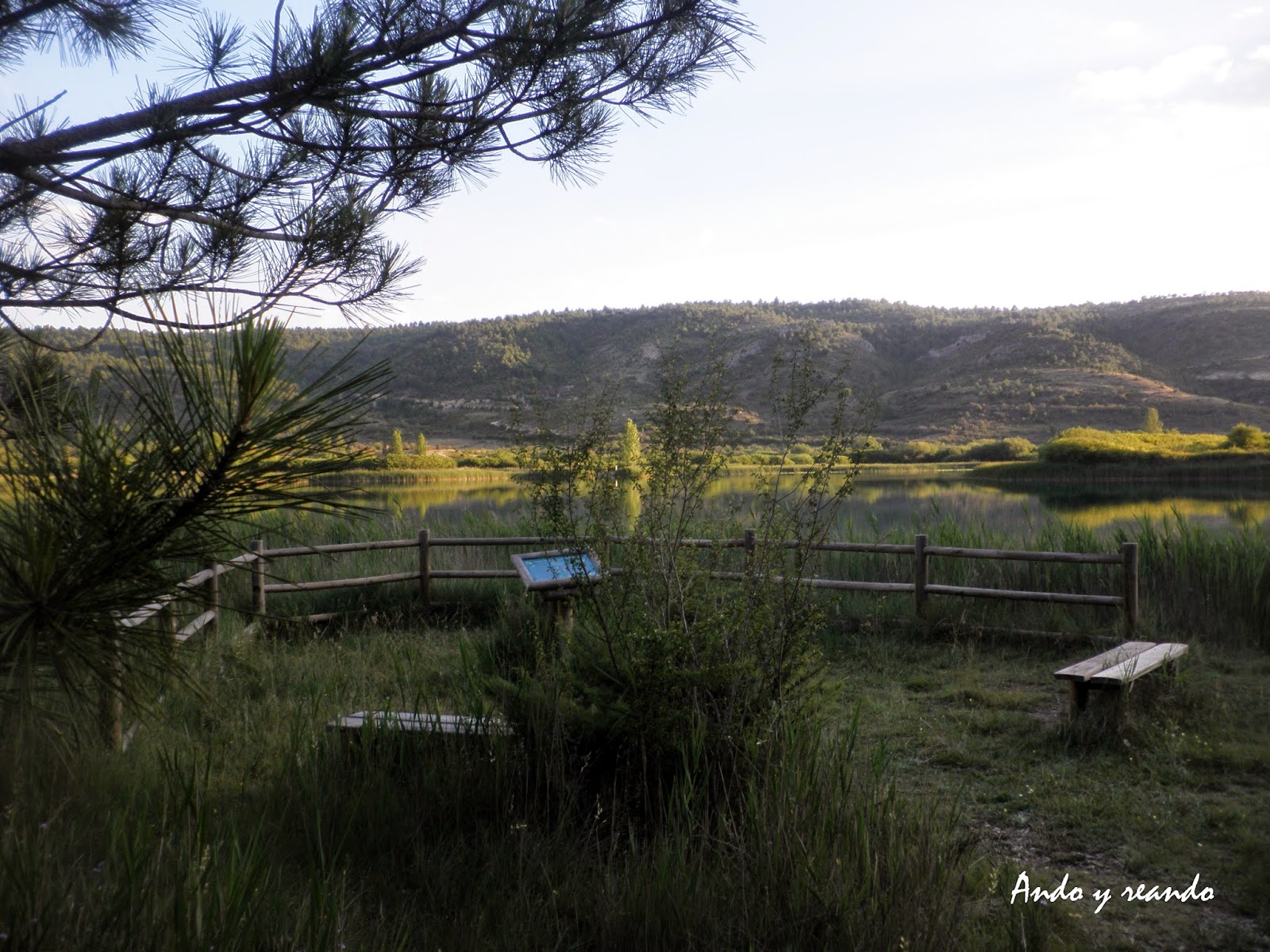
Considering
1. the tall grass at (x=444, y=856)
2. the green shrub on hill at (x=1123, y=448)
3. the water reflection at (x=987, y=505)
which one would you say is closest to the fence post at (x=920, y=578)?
the water reflection at (x=987, y=505)

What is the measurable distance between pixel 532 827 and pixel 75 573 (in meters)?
2.11

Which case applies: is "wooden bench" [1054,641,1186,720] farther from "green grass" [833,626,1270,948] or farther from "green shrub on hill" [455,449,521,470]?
"green shrub on hill" [455,449,521,470]

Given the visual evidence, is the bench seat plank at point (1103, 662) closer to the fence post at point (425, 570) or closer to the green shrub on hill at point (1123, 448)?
the fence post at point (425, 570)

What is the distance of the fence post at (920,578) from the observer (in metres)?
7.71

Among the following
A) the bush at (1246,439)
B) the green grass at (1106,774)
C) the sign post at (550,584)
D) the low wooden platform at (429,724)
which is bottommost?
the bush at (1246,439)

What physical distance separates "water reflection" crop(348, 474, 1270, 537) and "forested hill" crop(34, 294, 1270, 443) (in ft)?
29.9

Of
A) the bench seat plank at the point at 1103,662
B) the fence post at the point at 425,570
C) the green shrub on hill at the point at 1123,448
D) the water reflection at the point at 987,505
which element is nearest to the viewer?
the bench seat plank at the point at 1103,662

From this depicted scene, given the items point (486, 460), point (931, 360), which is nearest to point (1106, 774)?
point (486, 460)

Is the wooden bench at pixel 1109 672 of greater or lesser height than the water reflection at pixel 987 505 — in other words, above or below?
above

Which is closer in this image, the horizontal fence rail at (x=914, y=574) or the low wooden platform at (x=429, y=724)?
the low wooden platform at (x=429, y=724)

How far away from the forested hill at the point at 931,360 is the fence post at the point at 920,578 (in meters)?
21.7

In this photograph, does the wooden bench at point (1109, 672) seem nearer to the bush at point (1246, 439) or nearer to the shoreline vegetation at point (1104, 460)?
the shoreline vegetation at point (1104, 460)

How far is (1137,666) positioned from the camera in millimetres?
4977

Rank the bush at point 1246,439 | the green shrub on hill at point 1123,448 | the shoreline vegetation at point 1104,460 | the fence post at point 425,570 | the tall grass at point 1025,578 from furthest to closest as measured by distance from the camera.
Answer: the green shrub on hill at point 1123,448 → the bush at point 1246,439 → the shoreline vegetation at point 1104,460 → the fence post at point 425,570 → the tall grass at point 1025,578
